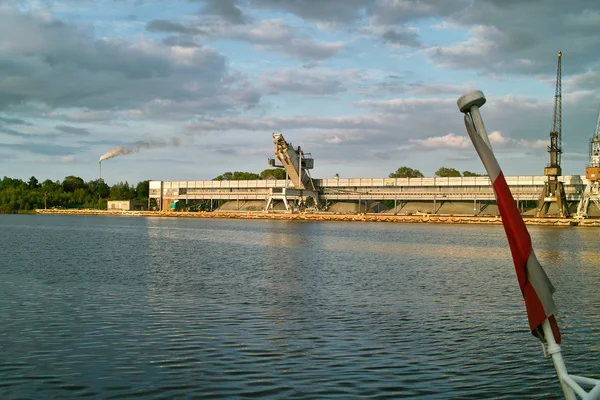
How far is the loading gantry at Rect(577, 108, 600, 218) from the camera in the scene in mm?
104375

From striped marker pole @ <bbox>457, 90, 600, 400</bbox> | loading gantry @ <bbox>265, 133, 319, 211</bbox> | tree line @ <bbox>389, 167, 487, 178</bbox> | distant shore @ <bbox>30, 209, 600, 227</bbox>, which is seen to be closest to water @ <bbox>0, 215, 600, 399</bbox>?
striped marker pole @ <bbox>457, 90, 600, 400</bbox>

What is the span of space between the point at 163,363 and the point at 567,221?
333ft

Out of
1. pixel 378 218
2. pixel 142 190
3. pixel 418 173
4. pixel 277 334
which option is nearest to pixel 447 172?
pixel 418 173

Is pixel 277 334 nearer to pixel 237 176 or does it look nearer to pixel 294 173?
pixel 294 173

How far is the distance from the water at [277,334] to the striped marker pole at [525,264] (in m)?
4.16

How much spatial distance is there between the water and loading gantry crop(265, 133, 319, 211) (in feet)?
300

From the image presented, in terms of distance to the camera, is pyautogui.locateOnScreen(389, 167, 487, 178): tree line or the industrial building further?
pyautogui.locateOnScreen(389, 167, 487, 178): tree line

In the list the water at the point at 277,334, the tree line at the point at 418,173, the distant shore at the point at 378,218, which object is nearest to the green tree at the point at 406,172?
the tree line at the point at 418,173

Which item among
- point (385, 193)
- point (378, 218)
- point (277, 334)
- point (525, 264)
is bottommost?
point (277, 334)

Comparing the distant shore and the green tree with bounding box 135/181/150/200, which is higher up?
the green tree with bounding box 135/181/150/200

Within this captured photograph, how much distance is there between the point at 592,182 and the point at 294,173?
56383 millimetres

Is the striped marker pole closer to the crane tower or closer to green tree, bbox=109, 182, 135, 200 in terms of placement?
the crane tower

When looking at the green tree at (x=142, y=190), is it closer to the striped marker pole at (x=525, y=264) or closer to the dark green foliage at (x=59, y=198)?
the dark green foliage at (x=59, y=198)

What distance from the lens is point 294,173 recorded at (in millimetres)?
130125
